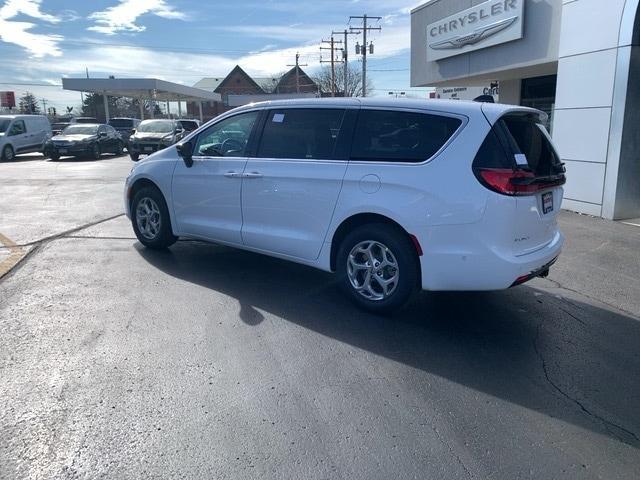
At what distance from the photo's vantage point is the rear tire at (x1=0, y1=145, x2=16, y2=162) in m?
22.8

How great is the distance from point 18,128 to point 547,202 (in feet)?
82.5

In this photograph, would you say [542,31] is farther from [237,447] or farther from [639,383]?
[237,447]

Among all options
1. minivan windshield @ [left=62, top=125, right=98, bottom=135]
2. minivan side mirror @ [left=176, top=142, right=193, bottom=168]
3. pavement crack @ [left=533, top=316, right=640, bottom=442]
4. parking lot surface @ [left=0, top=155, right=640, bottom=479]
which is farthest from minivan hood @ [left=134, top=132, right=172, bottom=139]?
pavement crack @ [left=533, top=316, right=640, bottom=442]

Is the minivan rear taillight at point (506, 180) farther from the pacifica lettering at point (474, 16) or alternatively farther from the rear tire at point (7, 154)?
the rear tire at point (7, 154)

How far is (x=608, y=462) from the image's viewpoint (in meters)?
2.82

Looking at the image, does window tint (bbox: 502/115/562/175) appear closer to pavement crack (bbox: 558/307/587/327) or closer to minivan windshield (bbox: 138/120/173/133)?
pavement crack (bbox: 558/307/587/327)

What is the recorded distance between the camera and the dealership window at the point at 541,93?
47.6 feet

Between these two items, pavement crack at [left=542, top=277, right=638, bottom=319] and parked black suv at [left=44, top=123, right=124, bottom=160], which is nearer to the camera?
pavement crack at [left=542, top=277, right=638, bottom=319]

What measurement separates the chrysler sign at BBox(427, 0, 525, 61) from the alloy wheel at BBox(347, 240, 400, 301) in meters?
10.0

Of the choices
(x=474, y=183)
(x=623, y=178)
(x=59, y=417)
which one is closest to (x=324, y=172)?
Result: (x=474, y=183)

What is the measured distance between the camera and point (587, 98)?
976 cm

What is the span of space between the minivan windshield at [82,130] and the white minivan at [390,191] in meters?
20.9

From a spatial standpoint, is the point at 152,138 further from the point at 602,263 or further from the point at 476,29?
the point at 602,263

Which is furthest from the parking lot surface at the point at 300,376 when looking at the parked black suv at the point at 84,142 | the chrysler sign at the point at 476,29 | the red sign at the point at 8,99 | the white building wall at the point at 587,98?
the red sign at the point at 8,99
